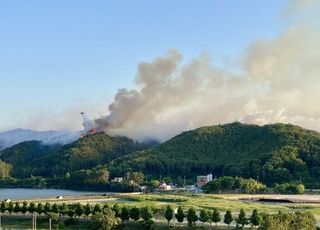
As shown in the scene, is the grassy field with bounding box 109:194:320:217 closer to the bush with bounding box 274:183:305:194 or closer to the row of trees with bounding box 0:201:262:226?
the row of trees with bounding box 0:201:262:226

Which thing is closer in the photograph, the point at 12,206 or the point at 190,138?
the point at 12,206

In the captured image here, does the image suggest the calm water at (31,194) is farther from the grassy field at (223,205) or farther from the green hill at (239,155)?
the grassy field at (223,205)

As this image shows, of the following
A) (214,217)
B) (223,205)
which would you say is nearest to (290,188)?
(223,205)

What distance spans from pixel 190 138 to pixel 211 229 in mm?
132938

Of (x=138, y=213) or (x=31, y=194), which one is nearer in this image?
(x=138, y=213)

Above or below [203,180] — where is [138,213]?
below

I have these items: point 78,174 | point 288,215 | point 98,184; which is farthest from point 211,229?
point 78,174

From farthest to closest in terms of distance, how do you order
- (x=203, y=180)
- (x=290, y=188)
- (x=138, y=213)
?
(x=203, y=180)
(x=290, y=188)
(x=138, y=213)

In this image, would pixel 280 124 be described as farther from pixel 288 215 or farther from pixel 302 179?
pixel 288 215

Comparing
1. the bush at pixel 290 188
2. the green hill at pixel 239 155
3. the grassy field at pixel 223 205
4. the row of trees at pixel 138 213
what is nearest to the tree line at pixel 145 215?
the row of trees at pixel 138 213

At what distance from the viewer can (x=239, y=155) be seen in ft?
557

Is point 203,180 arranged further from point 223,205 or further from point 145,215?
point 145,215

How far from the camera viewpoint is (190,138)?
194750mm

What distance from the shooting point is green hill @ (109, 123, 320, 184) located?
14425 centimetres
